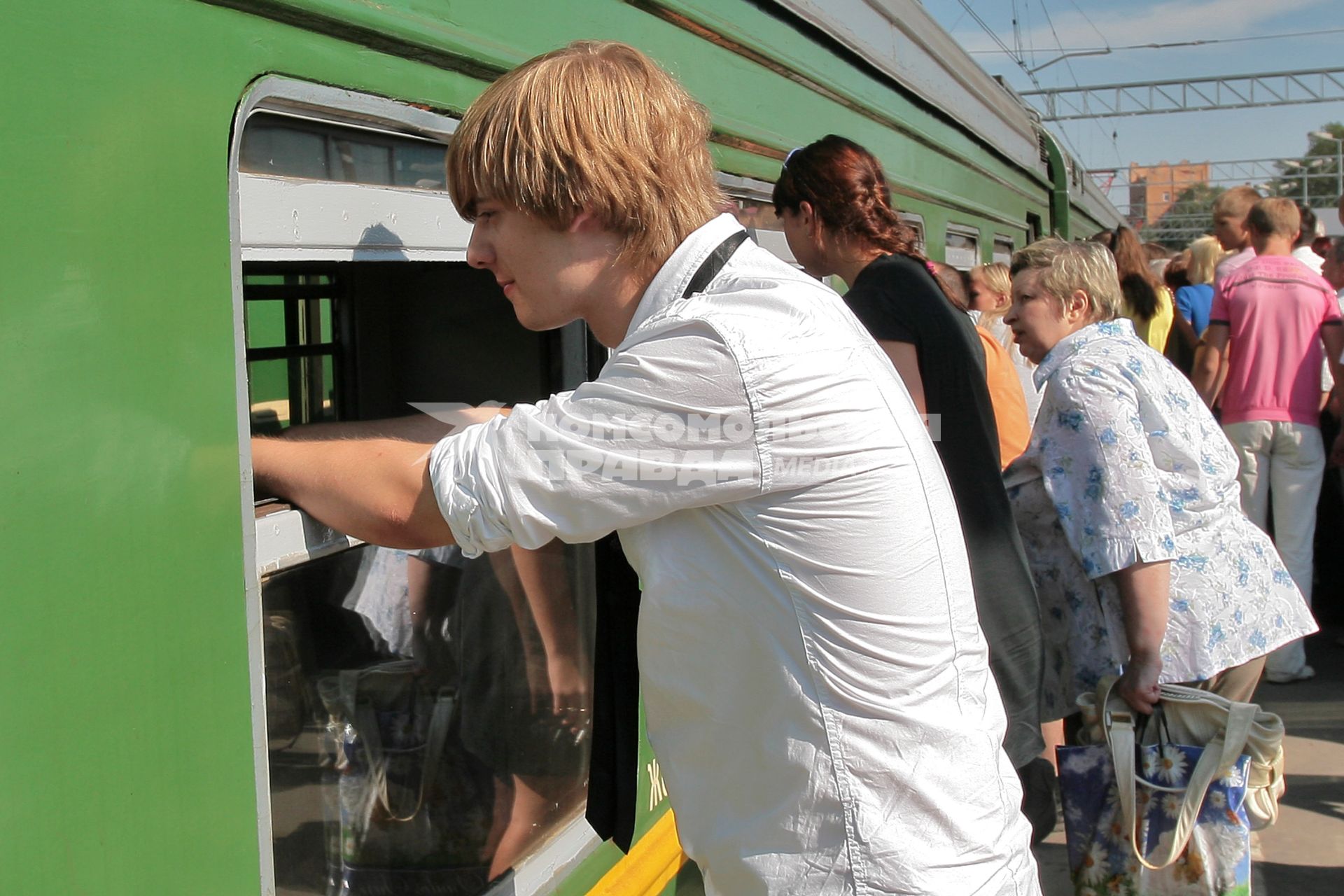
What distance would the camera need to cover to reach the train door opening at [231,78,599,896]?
128cm

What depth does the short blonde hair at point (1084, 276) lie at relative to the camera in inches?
113

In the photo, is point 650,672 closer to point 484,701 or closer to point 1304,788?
point 484,701

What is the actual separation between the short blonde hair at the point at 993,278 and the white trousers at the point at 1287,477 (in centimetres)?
108

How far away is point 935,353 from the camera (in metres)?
2.34

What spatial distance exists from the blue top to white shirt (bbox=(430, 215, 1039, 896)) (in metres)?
5.93

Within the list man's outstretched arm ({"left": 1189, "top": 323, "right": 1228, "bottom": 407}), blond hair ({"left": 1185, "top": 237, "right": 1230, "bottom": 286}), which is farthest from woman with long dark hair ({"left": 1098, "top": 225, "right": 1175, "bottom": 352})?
blond hair ({"left": 1185, "top": 237, "right": 1230, "bottom": 286})

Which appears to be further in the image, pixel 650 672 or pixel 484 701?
pixel 484 701

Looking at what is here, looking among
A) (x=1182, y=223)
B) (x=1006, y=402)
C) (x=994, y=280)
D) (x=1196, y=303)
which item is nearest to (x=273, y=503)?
(x=1006, y=402)

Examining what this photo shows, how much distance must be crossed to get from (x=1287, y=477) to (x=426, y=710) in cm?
423

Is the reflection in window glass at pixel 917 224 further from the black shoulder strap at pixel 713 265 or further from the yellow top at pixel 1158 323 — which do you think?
the black shoulder strap at pixel 713 265

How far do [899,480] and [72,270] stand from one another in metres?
0.72

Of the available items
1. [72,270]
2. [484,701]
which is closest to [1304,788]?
[484,701]

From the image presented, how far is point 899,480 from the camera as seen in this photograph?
3.83 feet

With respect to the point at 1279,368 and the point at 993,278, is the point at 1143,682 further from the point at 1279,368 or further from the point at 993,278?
the point at 1279,368
